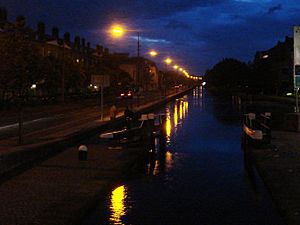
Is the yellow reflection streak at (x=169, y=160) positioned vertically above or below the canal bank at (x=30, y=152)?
below

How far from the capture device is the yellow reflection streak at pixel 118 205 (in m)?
9.98

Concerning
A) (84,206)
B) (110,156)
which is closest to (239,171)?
(110,156)

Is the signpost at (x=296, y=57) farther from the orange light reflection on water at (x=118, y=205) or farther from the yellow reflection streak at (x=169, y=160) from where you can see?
the orange light reflection on water at (x=118, y=205)

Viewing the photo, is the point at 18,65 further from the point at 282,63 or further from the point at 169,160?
the point at 282,63

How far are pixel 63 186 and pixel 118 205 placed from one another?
164 cm

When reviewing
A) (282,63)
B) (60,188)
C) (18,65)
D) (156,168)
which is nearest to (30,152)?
(156,168)

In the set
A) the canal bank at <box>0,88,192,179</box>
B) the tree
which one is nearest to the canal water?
the canal bank at <box>0,88,192,179</box>

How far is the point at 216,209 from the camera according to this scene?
35.6ft

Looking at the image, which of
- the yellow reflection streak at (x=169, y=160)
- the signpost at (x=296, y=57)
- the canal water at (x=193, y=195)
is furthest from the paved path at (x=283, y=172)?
the signpost at (x=296, y=57)

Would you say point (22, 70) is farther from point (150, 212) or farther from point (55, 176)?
point (150, 212)

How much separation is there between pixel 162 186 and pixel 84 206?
343 cm

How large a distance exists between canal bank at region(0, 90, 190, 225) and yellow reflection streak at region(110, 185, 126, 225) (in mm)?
279

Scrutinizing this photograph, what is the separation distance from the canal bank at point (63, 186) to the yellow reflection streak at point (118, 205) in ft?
0.91

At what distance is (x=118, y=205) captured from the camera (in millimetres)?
11156
